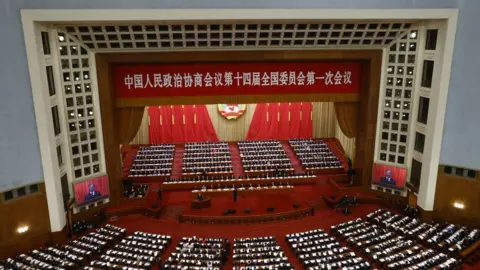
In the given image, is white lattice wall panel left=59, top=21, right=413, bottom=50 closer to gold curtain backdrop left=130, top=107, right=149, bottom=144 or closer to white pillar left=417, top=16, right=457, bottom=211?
white pillar left=417, top=16, right=457, bottom=211

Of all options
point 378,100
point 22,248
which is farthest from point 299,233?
point 22,248

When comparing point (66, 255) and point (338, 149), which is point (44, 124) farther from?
point (338, 149)

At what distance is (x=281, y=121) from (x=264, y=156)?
5152mm

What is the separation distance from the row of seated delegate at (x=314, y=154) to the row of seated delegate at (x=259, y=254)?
842 centimetres

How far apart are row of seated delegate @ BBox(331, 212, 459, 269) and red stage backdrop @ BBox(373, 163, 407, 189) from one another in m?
2.61

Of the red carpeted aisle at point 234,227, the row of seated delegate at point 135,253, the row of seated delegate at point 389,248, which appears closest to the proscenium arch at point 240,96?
the red carpeted aisle at point 234,227

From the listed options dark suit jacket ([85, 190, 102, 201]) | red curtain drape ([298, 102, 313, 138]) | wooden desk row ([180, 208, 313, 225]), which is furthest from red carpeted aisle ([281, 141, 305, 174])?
dark suit jacket ([85, 190, 102, 201])

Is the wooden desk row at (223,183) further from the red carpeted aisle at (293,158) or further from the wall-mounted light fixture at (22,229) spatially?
the wall-mounted light fixture at (22,229)

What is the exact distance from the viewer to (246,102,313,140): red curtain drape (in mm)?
28297

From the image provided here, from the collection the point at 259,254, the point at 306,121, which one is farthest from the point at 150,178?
the point at 306,121

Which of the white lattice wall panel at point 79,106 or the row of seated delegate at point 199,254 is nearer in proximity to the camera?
the row of seated delegate at point 199,254

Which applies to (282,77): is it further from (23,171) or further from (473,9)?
(23,171)

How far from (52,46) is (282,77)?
9238 millimetres

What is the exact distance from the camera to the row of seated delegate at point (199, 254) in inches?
515
